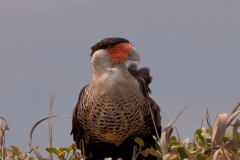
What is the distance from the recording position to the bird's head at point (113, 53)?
4.31m

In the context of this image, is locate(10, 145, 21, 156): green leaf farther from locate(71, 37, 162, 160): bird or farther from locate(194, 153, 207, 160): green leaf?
locate(71, 37, 162, 160): bird

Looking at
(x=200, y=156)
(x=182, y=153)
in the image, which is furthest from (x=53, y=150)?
(x=200, y=156)

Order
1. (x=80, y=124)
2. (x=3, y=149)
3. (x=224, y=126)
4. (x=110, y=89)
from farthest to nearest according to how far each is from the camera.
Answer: (x=80, y=124)
(x=110, y=89)
(x=3, y=149)
(x=224, y=126)

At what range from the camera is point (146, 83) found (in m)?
5.11

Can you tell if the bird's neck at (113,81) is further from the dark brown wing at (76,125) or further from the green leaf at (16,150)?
the green leaf at (16,150)

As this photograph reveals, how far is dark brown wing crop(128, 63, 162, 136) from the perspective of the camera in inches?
180

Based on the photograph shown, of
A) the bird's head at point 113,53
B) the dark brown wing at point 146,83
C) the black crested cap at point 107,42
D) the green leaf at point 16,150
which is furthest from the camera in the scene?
the dark brown wing at point 146,83

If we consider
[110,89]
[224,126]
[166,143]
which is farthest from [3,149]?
[110,89]

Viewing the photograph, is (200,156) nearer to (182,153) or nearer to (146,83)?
→ (182,153)

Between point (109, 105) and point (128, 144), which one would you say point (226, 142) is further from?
point (128, 144)

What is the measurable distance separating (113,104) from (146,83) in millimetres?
936

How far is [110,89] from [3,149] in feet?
5.79

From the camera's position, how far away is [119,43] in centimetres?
442

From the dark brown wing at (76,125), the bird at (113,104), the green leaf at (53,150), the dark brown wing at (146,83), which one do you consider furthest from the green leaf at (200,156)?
the dark brown wing at (76,125)
